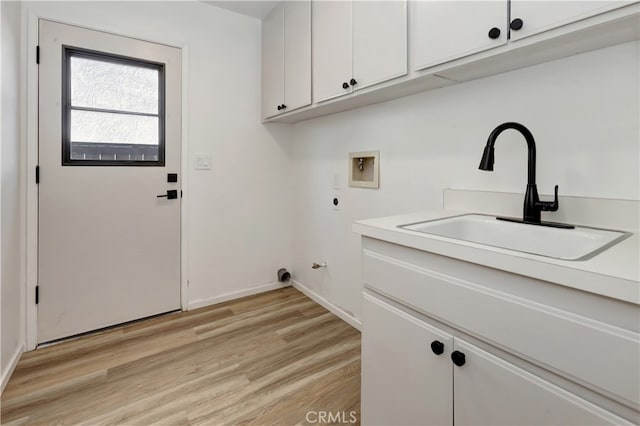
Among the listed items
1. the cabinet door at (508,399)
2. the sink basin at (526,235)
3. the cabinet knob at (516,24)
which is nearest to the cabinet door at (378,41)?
the cabinet knob at (516,24)

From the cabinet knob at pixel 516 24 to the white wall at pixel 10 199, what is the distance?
7.35 ft

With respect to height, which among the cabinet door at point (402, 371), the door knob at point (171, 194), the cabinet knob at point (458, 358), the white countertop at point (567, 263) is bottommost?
the cabinet door at point (402, 371)

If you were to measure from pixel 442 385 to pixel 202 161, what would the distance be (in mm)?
2196

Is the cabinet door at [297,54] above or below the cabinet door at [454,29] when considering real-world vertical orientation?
above

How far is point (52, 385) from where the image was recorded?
1594 mm

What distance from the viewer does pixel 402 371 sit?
103 cm

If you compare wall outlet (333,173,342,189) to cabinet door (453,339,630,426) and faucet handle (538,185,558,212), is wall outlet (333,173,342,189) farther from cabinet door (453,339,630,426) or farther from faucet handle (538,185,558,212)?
cabinet door (453,339,630,426)

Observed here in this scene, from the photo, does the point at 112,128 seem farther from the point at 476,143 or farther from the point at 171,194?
the point at 476,143

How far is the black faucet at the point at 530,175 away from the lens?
3.57 ft

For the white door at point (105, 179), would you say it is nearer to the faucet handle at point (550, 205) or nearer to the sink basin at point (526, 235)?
the sink basin at point (526, 235)

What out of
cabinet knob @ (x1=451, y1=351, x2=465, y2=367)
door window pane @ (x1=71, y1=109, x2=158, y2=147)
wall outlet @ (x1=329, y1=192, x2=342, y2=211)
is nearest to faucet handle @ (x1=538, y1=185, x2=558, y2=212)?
cabinet knob @ (x1=451, y1=351, x2=465, y2=367)

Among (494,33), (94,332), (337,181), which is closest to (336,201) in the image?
(337,181)

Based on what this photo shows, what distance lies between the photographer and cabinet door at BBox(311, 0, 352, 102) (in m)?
1.66

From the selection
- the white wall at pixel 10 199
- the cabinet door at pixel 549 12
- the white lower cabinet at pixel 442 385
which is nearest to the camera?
the white lower cabinet at pixel 442 385
